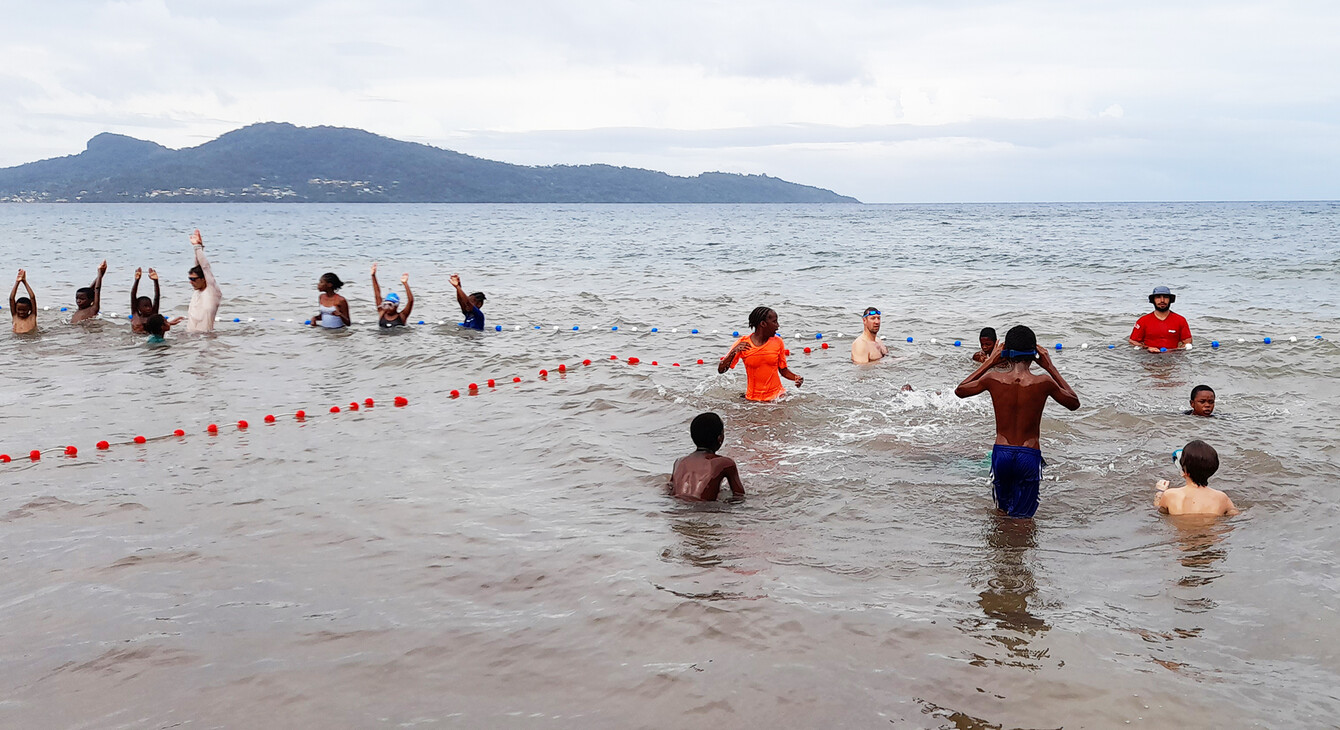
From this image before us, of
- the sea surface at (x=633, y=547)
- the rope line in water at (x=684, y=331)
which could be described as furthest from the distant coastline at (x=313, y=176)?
the sea surface at (x=633, y=547)

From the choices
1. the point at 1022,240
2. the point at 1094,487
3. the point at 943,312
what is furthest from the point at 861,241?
the point at 1094,487

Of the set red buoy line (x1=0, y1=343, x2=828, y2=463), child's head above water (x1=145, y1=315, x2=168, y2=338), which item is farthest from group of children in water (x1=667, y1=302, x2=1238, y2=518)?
child's head above water (x1=145, y1=315, x2=168, y2=338)

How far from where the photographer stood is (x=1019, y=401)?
6.89m

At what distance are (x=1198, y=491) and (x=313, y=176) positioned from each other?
17220cm

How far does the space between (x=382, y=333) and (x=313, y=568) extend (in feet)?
36.7

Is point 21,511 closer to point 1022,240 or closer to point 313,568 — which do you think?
point 313,568

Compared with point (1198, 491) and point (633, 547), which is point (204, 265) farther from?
point (1198, 491)

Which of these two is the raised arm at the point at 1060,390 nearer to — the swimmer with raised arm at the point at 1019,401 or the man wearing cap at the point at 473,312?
the swimmer with raised arm at the point at 1019,401

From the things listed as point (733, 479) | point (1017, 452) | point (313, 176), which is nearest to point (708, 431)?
point (733, 479)

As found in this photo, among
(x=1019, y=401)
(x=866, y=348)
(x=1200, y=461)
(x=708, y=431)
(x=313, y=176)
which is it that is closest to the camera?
(x=1019, y=401)

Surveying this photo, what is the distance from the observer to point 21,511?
7.53m

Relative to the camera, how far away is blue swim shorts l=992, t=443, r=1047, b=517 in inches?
275

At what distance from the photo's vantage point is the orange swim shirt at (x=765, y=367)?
10617 mm

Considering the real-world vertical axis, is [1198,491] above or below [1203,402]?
below
